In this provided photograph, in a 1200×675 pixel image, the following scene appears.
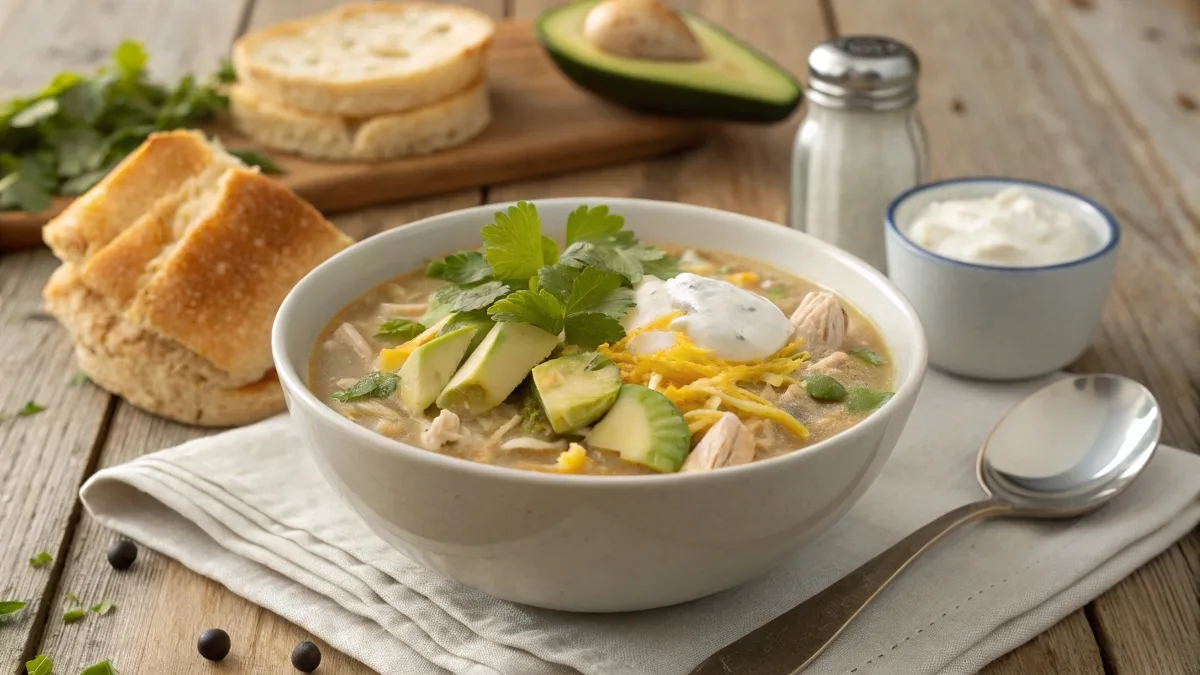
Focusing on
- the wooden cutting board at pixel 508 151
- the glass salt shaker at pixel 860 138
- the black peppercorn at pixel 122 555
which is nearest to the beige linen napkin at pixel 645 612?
the black peppercorn at pixel 122 555

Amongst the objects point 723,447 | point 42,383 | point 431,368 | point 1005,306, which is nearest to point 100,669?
point 431,368

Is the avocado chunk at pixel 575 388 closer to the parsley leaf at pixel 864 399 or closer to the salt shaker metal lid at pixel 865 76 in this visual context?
the parsley leaf at pixel 864 399

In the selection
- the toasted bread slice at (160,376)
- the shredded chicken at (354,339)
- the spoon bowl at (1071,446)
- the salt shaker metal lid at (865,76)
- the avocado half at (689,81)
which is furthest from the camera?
the avocado half at (689,81)

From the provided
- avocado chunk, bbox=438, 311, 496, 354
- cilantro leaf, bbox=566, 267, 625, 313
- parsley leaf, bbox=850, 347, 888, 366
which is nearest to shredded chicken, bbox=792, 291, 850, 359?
parsley leaf, bbox=850, 347, 888, 366

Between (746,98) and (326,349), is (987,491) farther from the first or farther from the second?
(746,98)

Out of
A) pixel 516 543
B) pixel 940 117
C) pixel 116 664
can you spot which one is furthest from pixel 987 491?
pixel 940 117

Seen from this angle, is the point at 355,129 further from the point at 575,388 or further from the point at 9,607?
the point at 575,388
